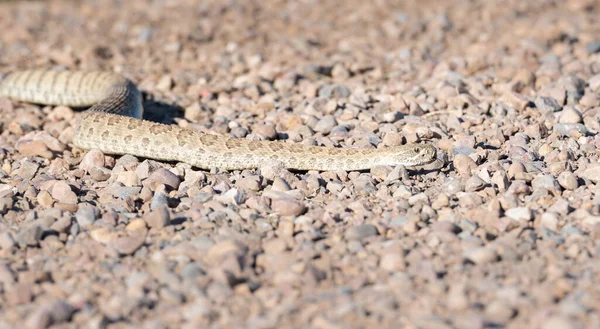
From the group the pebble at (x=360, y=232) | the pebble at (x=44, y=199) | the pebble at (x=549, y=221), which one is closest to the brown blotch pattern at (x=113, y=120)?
the pebble at (x=44, y=199)

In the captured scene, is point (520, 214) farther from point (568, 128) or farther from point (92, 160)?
point (92, 160)

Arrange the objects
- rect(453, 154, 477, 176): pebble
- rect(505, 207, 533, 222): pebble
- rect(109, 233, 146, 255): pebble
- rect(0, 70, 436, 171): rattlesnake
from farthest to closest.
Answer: rect(0, 70, 436, 171): rattlesnake → rect(453, 154, 477, 176): pebble → rect(505, 207, 533, 222): pebble → rect(109, 233, 146, 255): pebble

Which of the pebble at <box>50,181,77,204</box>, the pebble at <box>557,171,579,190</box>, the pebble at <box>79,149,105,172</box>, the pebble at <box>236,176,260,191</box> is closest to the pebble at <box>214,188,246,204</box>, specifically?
the pebble at <box>236,176,260,191</box>

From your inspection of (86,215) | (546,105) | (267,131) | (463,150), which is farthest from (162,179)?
(546,105)

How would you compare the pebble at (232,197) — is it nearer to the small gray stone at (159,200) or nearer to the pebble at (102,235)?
the small gray stone at (159,200)

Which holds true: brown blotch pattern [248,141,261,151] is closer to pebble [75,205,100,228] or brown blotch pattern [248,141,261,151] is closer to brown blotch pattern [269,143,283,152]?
brown blotch pattern [269,143,283,152]

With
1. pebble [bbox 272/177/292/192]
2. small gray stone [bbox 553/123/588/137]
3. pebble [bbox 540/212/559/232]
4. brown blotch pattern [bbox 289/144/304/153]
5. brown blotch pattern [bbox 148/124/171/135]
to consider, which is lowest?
brown blotch pattern [bbox 148/124/171/135]

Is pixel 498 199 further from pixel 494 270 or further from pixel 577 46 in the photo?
pixel 577 46

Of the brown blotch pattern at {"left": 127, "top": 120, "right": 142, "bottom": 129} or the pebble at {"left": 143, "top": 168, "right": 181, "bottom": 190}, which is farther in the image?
the brown blotch pattern at {"left": 127, "top": 120, "right": 142, "bottom": 129}
